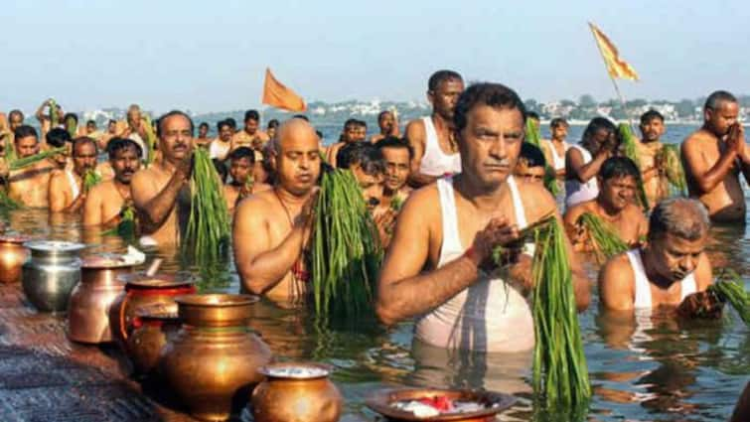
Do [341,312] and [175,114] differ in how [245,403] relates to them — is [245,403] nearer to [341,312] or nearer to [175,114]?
[341,312]

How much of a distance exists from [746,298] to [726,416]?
1619 millimetres

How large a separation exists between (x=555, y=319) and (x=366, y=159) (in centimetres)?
469

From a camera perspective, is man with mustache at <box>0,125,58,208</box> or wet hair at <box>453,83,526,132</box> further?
man with mustache at <box>0,125,58,208</box>

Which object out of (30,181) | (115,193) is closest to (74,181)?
(30,181)

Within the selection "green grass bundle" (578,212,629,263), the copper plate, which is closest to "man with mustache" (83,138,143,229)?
"green grass bundle" (578,212,629,263)

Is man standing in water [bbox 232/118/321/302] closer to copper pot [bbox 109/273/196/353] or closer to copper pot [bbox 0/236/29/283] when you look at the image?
copper pot [bbox 109/273/196/353]

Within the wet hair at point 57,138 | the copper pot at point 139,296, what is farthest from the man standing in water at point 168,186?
the wet hair at point 57,138

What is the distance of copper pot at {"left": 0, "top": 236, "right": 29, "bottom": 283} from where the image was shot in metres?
8.88

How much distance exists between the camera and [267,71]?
14078 mm

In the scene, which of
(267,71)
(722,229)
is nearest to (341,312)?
(267,71)

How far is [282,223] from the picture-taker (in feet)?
24.7

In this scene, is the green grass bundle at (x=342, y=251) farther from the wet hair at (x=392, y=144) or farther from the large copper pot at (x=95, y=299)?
→ the wet hair at (x=392, y=144)

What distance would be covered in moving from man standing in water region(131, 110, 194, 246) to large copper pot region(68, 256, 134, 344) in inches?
121

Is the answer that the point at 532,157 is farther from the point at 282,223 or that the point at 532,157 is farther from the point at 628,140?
the point at 628,140
